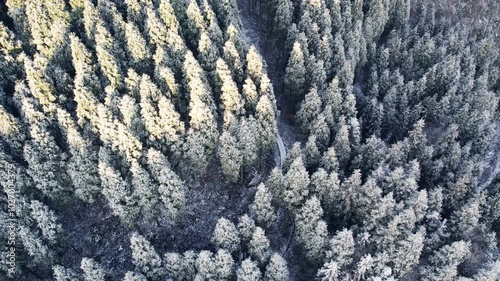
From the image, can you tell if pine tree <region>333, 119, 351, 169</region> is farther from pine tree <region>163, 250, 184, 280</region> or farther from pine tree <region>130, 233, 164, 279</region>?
pine tree <region>130, 233, 164, 279</region>

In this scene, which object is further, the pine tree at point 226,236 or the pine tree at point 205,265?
the pine tree at point 226,236

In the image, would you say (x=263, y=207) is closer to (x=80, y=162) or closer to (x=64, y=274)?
(x=80, y=162)

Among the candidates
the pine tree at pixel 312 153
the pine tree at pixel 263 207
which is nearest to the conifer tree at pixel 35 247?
the pine tree at pixel 263 207

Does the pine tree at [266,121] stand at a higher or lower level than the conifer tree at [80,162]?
higher

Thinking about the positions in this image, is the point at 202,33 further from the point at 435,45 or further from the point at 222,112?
the point at 435,45

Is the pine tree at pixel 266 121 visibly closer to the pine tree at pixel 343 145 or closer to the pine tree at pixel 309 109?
the pine tree at pixel 309 109

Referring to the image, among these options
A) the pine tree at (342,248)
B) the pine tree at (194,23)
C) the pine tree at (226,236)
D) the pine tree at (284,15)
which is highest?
the pine tree at (284,15)

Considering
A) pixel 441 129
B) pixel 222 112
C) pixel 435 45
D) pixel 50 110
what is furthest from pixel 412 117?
pixel 50 110

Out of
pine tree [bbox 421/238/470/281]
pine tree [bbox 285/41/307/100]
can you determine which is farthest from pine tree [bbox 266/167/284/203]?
pine tree [bbox 421/238/470/281]
